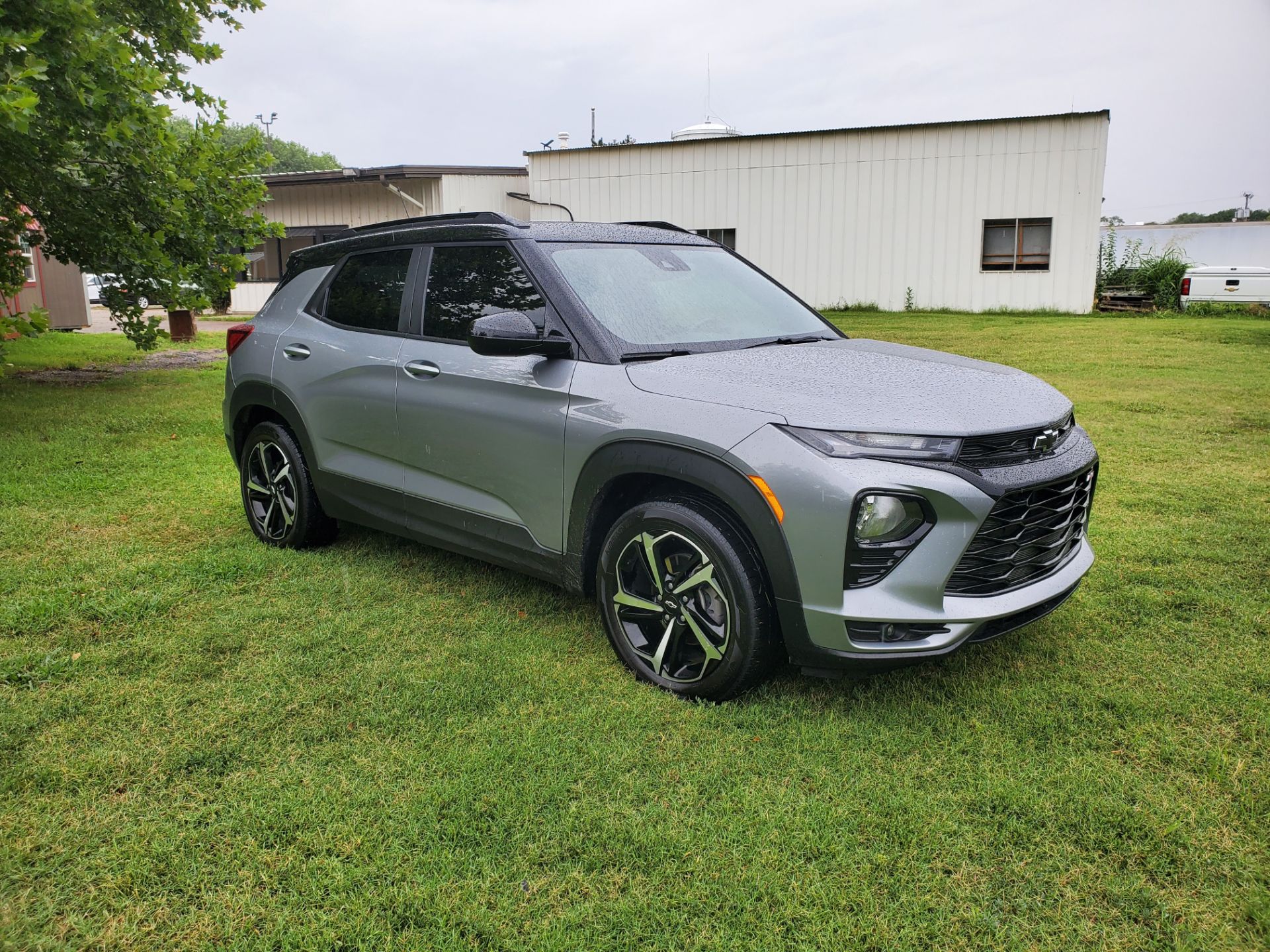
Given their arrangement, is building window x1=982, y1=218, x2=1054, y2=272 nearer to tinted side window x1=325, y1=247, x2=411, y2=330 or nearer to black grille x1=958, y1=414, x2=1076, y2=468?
tinted side window x1=325, y1=247, x2=411, y2=330

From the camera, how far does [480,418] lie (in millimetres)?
3832

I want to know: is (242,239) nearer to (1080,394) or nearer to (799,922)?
(1080,394)

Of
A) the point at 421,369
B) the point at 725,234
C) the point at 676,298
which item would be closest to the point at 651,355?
the point at 676,298

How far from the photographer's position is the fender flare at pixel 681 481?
2.96 m

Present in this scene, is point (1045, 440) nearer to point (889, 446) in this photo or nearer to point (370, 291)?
point (889, 446)

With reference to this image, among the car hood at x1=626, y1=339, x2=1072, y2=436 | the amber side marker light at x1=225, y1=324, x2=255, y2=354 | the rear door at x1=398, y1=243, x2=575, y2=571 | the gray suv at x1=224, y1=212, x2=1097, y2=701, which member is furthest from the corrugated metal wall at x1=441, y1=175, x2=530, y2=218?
the car hood at x1=626, y1=339, x2=1072, y2=436

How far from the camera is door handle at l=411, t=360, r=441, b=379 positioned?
404cm

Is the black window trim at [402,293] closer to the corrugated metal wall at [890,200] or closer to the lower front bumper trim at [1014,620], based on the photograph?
the lower front bumper trim at [1014,620]

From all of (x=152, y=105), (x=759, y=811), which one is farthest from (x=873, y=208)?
(x=759, y=811)

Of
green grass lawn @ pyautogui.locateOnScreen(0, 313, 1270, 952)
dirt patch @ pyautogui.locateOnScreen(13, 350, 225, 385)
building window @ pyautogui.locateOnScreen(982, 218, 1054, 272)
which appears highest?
building window @ pyautogui.locateOnScreen(982, 218, 1054, 272)

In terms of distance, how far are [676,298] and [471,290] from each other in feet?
2.98

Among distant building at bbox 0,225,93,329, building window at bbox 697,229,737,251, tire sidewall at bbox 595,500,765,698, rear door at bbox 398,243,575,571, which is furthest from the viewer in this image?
building window at bbox 697,229,737,251

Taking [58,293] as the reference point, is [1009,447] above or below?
below

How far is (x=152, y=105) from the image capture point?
840 cm
